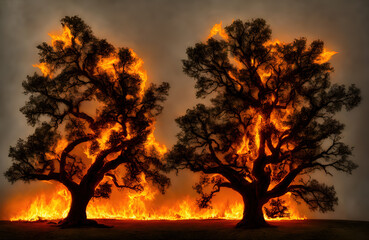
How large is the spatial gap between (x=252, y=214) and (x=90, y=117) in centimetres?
1561

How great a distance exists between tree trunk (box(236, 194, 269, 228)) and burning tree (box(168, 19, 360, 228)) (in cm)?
8

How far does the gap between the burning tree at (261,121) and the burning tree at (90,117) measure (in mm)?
3551

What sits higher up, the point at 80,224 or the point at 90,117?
the point at 90,117

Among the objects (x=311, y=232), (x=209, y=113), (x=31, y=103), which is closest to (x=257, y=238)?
(x=311, y=232)

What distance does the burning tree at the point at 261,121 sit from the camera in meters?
29.8

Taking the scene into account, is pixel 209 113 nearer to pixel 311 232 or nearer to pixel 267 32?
pixel 267 32

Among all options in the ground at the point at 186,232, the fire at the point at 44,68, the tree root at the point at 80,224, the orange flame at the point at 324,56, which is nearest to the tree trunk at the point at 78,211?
the tree root at the point at 80,224

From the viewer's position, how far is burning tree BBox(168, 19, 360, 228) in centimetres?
2977

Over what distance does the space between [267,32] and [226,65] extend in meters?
4.30

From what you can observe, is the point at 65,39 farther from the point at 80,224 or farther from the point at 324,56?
the point at 324,56

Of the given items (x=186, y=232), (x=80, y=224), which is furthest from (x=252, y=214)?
(x=80, y=224)

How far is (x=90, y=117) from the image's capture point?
32219mm

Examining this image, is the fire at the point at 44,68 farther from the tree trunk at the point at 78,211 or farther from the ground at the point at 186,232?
the ground at the point at 186,232

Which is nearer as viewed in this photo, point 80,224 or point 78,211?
point 80,224
